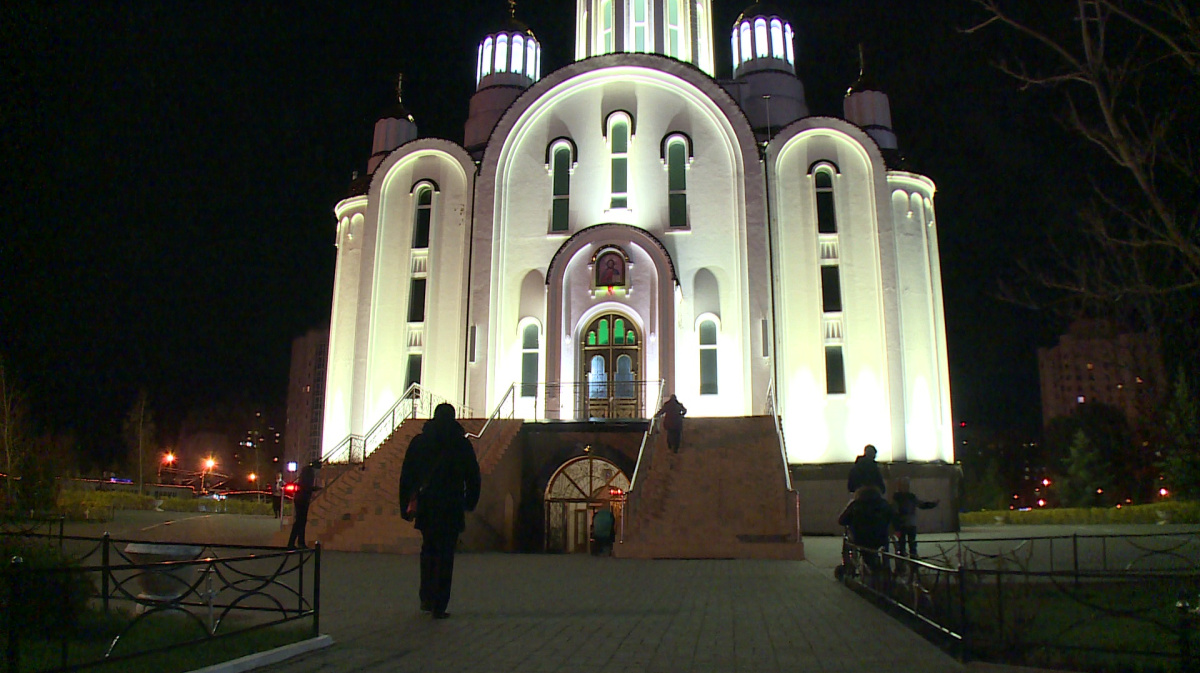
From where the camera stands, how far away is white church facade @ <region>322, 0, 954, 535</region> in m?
24.3

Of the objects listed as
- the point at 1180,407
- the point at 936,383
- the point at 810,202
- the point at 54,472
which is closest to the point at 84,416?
the point at 54,472

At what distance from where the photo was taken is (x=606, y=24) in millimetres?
30719

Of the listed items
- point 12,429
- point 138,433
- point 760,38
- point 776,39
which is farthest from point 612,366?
point 138,433

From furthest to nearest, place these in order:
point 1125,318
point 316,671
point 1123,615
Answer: point 1125,318, point 1123,615, point 316,671

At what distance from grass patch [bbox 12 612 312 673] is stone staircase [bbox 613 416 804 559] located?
30.3 feet

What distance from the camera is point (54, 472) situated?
2262 centimetres

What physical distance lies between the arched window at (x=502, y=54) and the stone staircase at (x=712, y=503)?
60.0 feet

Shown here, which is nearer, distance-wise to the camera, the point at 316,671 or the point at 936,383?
the point at 316,671

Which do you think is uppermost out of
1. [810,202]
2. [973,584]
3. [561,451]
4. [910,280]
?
[810,202]

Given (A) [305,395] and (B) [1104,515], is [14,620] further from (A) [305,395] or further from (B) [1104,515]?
(A) [305,395]

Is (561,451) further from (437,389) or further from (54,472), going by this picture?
(54,472)

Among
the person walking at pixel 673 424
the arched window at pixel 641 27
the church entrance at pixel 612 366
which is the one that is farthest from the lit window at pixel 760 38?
the person walking at pixel 673 424

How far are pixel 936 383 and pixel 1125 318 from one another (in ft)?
26.0

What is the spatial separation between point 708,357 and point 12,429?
20.6 meters
